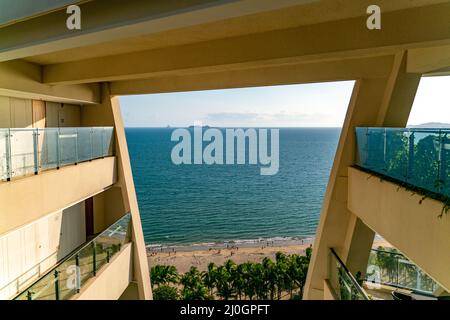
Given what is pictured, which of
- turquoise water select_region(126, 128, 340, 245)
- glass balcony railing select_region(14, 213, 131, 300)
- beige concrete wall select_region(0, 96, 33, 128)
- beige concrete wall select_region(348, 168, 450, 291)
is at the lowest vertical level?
turquoise water select_region(126, 128, 340, 245)

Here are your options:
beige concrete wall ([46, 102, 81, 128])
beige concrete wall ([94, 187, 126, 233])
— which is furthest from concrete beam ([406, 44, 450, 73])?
beige concrete wall ([46, 102, 81, 128])

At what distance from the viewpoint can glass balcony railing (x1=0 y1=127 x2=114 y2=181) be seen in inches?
234

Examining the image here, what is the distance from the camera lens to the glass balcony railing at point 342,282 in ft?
20.1

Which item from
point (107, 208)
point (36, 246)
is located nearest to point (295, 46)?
point (36, 246)

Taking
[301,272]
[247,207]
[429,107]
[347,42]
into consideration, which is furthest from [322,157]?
[347,42]

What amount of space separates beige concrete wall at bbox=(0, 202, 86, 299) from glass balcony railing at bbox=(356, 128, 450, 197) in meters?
7.95

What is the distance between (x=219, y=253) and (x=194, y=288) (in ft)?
54.3

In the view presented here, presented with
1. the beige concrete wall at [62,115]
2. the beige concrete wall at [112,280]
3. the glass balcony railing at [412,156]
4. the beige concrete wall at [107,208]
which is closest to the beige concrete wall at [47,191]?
the beige concrete wall at [107,208]

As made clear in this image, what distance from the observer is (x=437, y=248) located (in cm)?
396

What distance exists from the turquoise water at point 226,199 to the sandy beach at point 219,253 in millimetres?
2992

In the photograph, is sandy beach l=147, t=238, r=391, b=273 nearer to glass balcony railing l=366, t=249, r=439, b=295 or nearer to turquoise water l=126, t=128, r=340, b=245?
turquoise water l=126, t=128, r=340, b=245

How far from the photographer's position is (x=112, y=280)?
8750 mm

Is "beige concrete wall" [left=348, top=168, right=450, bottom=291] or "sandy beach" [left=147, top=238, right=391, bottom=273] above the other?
"beige concrete wall" [left=348, top=168, right=450, bottom=291]

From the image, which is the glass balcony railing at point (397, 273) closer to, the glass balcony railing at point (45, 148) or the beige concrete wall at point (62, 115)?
the glass balcony railing at point (45, 148)
